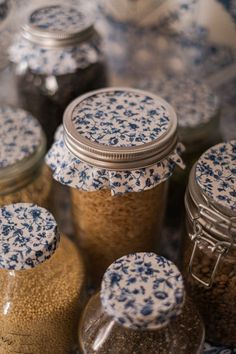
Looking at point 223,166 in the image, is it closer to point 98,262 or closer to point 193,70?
point 98,262

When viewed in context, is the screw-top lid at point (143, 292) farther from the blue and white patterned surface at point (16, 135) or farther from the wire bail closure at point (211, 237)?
the blue and white patterned surface at point (16, 135)

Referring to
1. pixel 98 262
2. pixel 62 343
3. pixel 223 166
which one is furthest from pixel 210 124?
pixel 62 343

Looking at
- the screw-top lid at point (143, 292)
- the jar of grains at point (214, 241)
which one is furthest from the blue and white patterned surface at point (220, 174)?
the screw-top lid at point (143, 292)

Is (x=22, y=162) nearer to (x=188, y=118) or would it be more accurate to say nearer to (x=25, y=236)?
(x=25, y=236)

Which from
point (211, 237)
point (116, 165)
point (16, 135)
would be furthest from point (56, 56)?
point (211, 237)

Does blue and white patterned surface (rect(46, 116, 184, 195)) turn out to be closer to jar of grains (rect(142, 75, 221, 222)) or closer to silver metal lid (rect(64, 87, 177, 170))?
silver metal lid (rect(64, 87, 177, 170))

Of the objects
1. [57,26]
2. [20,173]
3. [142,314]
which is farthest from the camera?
[57,26]

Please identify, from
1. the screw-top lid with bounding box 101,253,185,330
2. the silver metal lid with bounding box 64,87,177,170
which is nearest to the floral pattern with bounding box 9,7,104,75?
the silver metal lid with bounding box 64,87,177,170
